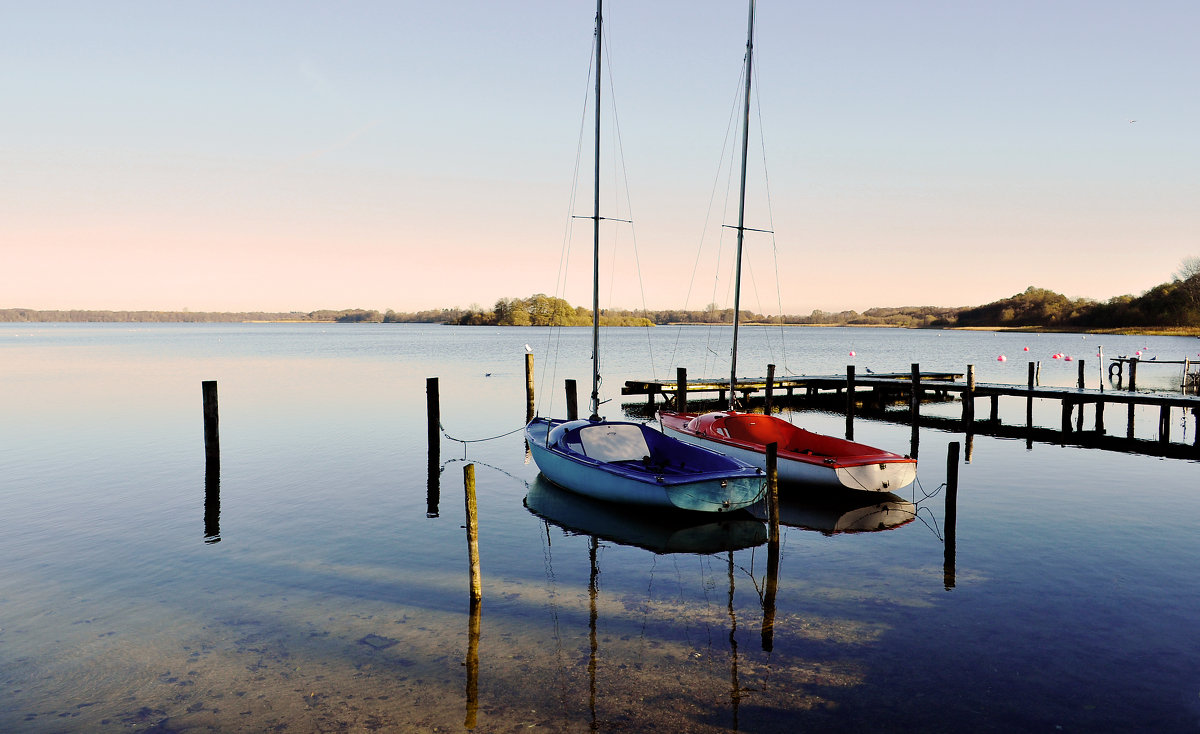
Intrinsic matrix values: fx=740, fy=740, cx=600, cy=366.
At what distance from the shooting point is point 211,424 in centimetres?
→ 1997

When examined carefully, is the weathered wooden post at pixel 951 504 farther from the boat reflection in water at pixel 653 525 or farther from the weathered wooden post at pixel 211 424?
the weathered wooden post at pixel 211 424

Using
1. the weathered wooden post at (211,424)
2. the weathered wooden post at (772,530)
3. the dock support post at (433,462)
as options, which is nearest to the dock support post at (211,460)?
the weathered wooden post at (211,424)

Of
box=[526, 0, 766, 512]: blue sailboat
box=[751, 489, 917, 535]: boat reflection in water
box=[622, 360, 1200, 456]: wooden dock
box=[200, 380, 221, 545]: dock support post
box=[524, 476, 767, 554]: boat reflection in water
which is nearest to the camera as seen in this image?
box=[524, 476, 767, 554]: boat reflection in water

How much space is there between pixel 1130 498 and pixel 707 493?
11.7m

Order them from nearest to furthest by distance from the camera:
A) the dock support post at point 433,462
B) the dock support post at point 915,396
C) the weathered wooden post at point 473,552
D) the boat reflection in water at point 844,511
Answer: the weathered wooden post at point 473,552
the boat reflection in water at point 844,511
the dock support post at point 433,462
the dock support post at point 915,396

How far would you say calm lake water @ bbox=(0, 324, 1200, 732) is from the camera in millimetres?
8125

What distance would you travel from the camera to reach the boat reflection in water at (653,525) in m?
14.7

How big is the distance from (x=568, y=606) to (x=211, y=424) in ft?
44.3

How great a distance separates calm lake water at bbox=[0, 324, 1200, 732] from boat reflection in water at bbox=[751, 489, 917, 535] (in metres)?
0.15

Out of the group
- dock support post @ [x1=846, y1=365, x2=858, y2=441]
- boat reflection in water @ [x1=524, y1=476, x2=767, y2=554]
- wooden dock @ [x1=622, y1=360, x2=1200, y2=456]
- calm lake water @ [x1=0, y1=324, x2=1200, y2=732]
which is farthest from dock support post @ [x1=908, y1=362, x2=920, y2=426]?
boat reflection in water @ [x1=524, y1=476, x2=767, y2=554]

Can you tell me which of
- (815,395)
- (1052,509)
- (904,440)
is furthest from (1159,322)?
(1052,509)

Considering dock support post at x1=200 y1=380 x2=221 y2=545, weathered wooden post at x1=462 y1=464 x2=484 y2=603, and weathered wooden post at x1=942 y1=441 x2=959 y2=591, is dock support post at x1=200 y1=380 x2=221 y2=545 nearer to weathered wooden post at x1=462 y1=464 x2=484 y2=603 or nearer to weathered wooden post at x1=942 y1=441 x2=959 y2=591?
weathered wooden post at x1=462 y1=464 x2=484 y2=603

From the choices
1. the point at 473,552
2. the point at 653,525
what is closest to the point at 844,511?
the point at 653,525

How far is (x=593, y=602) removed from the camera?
446 inches
